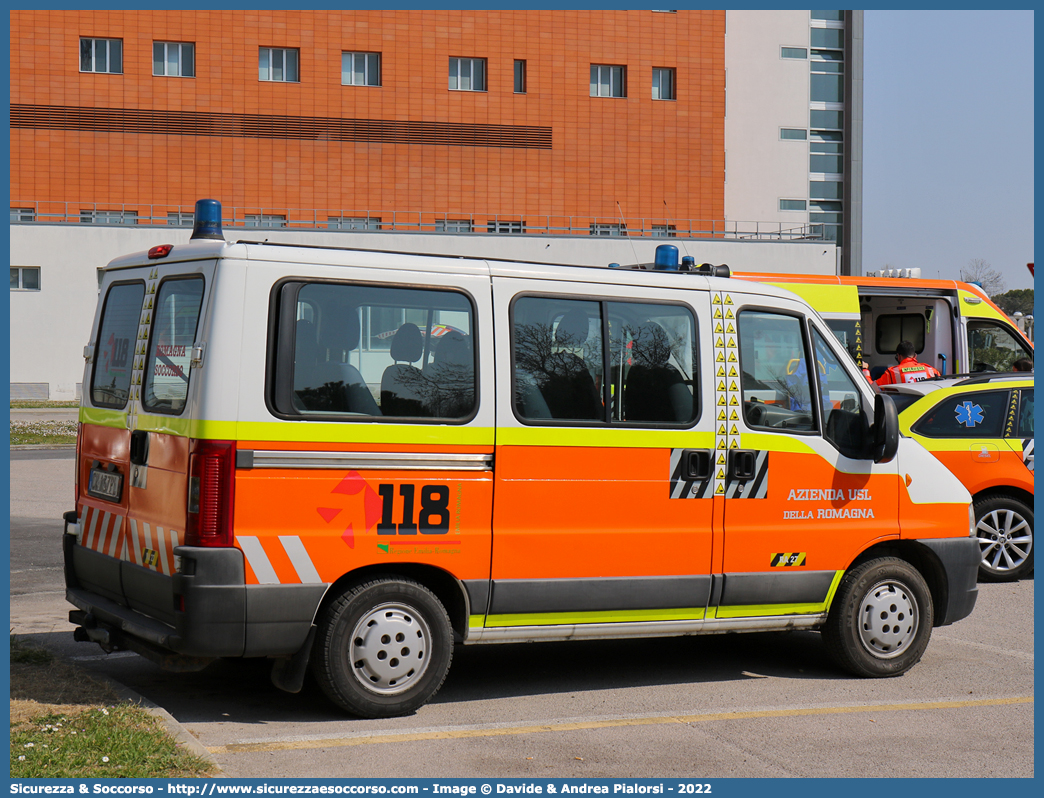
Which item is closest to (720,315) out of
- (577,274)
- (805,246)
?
(577,274)

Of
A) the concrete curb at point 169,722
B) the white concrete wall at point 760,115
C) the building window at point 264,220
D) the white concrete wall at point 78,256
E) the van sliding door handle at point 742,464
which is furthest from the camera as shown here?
the white concrete wall at point 760,115

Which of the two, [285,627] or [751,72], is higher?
[751,72]

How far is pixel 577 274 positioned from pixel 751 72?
49.5 meters

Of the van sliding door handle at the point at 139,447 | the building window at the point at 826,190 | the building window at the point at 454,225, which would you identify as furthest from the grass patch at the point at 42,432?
the building window at the point at 826,190

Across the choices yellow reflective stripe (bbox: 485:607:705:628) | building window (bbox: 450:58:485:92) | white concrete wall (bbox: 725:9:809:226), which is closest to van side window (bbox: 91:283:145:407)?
yellow reflective stripe (bbox: 485:607:705:628)

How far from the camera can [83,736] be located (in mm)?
4996

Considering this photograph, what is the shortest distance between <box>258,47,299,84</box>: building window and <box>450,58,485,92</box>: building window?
19.7ft

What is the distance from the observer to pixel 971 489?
10102 millimetres

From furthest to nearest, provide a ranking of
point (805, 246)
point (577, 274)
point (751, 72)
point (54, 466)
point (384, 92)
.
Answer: point (751, 72), point (384, 92), point (805, 246), point (54, 466), point (577, 274)

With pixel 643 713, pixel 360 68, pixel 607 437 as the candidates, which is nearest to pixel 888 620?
pixel 643 713

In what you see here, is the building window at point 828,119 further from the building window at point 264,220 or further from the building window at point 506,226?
the building window at point 264,220

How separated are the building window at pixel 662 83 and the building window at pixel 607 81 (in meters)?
1.28

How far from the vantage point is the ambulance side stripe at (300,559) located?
5383 millimetres

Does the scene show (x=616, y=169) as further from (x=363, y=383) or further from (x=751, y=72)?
(x=363, y=383)
